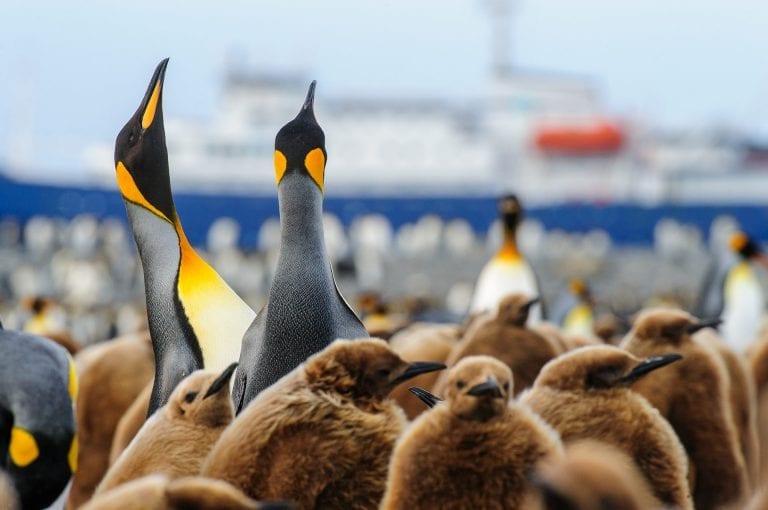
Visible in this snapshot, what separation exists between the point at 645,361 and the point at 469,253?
27.9 metres

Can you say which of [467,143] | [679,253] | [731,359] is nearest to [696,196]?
[467,143]

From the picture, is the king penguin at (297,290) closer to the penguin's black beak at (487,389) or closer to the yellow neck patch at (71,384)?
the yellow neck patch at (71,384)

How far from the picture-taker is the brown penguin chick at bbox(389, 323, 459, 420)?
4.55m

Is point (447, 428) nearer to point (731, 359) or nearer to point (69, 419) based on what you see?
point (69, 419)

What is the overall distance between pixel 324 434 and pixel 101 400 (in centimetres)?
231

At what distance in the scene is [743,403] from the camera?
429 centimetres

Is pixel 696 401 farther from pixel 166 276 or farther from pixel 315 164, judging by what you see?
pixel 166 276

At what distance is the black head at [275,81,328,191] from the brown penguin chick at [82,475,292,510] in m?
2.01

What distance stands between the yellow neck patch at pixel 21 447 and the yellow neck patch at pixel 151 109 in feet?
4.40

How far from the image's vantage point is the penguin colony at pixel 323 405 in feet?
8.24

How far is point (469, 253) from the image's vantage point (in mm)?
30938

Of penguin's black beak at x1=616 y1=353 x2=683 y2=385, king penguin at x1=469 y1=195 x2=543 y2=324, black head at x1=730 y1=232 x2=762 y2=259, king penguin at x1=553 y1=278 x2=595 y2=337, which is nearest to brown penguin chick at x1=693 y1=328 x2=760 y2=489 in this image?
penguin's black beak at x1=616 y1=353 x2=683 y2=385

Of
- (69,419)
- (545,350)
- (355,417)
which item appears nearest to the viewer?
(355,417)

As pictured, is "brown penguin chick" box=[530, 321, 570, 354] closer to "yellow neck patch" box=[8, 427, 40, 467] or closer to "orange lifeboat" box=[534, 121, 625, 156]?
"yellow neck patch" box=[8, 427, 40, 467]
